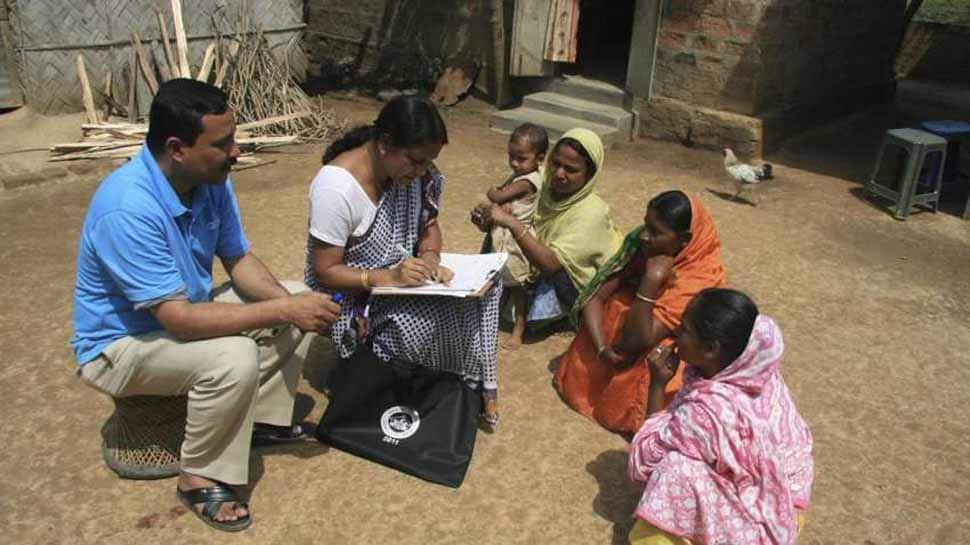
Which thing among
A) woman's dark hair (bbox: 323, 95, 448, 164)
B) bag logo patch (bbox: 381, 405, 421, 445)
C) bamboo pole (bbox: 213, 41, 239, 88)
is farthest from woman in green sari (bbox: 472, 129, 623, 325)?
bamboo pole (bbox: 213, 41, 239, 88)

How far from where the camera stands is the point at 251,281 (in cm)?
300

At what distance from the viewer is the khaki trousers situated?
253 centimetres

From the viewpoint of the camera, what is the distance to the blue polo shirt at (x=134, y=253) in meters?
2.42

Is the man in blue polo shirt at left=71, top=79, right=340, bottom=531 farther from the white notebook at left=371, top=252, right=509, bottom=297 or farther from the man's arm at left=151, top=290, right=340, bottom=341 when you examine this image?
the white notebook at left=371, top=252, right=509, bottom=297

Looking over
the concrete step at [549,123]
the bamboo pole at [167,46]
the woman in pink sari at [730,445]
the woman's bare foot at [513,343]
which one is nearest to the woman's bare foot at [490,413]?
the woman's bare foot at [513,343]

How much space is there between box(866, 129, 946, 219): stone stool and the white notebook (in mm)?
4338

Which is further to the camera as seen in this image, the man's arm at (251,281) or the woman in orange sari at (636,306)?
the woman in orange sari at (636,306)

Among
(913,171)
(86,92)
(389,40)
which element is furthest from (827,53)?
(86,92)

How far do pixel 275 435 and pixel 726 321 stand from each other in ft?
5.92

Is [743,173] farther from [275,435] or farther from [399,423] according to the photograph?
[275,435]

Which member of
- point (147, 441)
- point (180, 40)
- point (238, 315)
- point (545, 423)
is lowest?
point (545, 423)

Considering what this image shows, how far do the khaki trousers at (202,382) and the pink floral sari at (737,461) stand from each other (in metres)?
1.36

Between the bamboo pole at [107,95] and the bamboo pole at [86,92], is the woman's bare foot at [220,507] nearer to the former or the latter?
the bamboo pole at [86,92]

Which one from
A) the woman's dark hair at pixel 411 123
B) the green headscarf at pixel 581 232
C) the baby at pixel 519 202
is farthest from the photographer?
the baby at pixel 519 202
